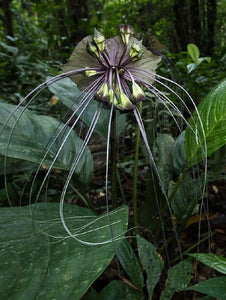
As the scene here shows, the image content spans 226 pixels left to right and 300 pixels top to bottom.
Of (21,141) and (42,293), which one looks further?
(21,141)

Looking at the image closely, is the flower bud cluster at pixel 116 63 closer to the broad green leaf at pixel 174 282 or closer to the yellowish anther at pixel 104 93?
the yellowish anther at pixel 104 93

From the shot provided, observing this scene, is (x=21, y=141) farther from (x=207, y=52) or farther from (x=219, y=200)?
(x=207, y=52)

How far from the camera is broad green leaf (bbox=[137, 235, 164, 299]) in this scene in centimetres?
72

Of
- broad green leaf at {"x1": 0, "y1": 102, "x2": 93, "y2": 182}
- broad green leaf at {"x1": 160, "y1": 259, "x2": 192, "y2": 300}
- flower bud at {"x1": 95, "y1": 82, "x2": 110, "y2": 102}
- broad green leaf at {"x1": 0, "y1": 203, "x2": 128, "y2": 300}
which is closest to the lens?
broad green leaf at {"x1": 0, "y1": 203, "x2": 128, "y2": 300}

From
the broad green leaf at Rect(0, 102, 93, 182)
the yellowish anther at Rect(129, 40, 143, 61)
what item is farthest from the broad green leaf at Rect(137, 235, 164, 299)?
the yellowish anther at Rect(129, 40, 143, 61)

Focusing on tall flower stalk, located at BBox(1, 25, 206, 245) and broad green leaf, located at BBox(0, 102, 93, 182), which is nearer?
tall flower stalk, located at BBox(1, 25, 206, 245)

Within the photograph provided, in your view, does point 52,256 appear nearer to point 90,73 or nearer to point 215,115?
point 90,73

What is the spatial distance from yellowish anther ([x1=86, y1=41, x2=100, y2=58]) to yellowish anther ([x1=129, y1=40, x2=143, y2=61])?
7 cm

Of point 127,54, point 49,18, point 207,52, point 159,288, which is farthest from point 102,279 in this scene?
point 49,18

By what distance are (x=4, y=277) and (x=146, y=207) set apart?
0.67m

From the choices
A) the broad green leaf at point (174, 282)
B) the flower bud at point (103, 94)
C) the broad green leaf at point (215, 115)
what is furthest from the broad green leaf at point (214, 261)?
the flower bud at point (103, 94)

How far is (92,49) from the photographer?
0.59 m

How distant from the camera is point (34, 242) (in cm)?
56

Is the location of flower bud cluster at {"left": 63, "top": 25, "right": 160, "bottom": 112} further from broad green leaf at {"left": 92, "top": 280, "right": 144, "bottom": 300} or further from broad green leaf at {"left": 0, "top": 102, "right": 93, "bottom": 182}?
broad green leaf at {"left": 92, "top": 280, "right": 144, "bottom": 300}
